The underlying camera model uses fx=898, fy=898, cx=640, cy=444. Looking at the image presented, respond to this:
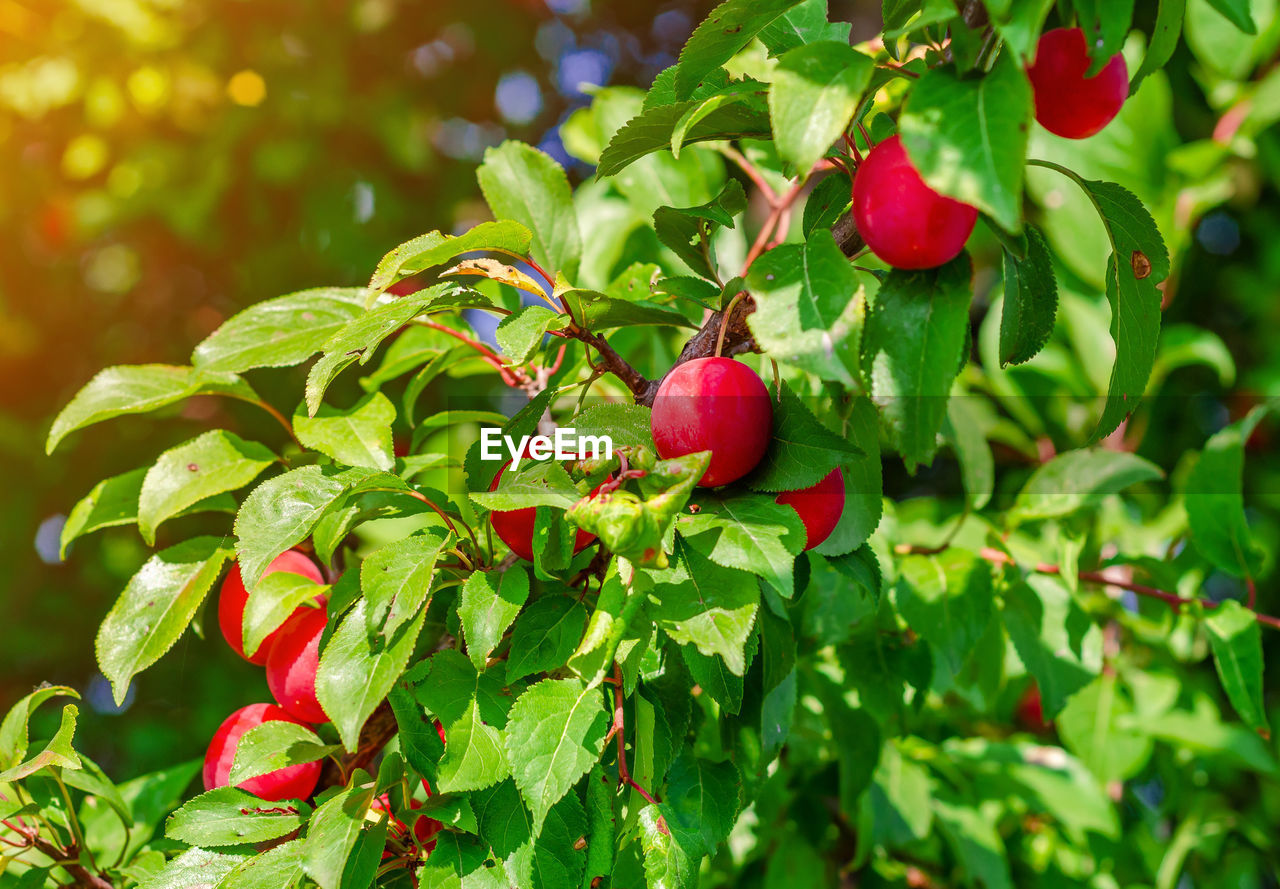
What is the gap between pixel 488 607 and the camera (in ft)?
1.56

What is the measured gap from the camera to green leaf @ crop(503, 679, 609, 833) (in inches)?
17.3

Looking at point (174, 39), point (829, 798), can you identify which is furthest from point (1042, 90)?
point (174, 39)

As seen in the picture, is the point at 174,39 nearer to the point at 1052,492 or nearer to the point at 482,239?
the point at 482,239

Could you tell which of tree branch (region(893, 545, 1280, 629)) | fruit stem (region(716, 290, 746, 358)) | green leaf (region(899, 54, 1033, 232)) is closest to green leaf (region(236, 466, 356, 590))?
fruit stem (region(716, 290, 746, 358))

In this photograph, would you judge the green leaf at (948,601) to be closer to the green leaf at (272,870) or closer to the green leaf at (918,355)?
the green leaf at (918,355)

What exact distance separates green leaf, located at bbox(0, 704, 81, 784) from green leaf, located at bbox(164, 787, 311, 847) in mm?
72

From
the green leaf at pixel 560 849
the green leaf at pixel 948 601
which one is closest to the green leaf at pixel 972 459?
the green leaf at pixel 948 601

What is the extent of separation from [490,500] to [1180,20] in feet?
1.54

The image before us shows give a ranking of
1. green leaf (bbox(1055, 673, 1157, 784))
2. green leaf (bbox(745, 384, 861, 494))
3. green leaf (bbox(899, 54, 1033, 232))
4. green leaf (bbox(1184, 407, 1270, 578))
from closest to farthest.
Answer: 1. green leaf (bbox(899, 54, 1033, 232))
2. green leaf (bbox(745, 384, 861, 494))
3. green leaf (bbox(1184, 407, 1270, 578))
4. green leaf (bbox(1055, 673, 1157, 784))

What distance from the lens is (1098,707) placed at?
123 cm

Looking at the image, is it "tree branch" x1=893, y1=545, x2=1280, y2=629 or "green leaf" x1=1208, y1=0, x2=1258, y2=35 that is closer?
"green leaf" x1=1208, y1=0, x2=1258, y2=35

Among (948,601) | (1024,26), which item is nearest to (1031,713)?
(948,601)

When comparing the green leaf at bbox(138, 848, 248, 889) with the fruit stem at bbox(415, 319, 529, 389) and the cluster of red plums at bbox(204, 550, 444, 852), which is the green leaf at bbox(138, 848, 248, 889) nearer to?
the cluster of red plums at bbox(204, 550, 444, 852)
